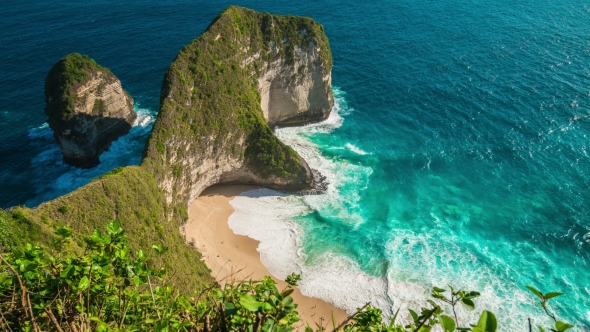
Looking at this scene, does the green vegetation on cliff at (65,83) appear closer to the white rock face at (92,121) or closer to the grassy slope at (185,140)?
the grassy slope at (185,140)

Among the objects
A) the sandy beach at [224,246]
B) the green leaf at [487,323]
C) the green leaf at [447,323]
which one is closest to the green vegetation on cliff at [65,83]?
the sandy beach at [224,246]

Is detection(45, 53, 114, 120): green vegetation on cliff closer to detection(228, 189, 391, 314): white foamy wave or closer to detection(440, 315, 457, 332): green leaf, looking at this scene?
detection(228, 189, 391, 314): white foamy wave

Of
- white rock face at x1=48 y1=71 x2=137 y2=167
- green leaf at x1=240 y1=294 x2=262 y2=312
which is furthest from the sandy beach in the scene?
green leaf at x1=240 y1=294 x2=262 y2=312

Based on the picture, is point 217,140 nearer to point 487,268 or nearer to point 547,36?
point 487,268

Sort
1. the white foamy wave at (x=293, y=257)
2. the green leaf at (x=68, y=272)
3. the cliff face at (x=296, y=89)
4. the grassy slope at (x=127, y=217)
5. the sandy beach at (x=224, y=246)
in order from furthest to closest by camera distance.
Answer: the cliff face at (x=296, y=89), the white foamy wave at (x=293, y=257), the sandy beach at (x=224, y=246), the grassy slope at (x=127, y=217), the green leaf at (x=68, y=272)

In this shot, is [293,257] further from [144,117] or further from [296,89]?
[144,117]

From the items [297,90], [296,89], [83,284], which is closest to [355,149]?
[297,90]

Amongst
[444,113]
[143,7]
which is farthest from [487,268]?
[143,7]
